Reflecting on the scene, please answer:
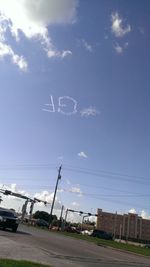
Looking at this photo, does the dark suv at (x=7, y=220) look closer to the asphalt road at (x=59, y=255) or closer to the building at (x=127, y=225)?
the asphalt road at (x=59, y=255)

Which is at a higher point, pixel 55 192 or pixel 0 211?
pixel 55 192

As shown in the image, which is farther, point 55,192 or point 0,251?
point 55,192

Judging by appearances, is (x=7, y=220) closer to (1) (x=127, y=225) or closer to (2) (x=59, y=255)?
(2) (x=59, y=255)

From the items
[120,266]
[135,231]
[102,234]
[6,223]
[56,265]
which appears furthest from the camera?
[135,231]

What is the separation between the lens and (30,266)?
10578 mm

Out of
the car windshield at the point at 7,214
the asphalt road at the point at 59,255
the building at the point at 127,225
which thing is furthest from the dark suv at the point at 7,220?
the building at the point at 127,225

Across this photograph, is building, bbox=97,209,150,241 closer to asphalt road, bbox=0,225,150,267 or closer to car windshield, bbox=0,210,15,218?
car windshield, bbox=0,210,15,218

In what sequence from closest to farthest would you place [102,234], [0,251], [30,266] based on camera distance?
[30,266] → [0,251] → [102,234]

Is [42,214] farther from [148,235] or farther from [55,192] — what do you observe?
[55,192]

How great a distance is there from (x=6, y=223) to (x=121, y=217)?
5497 inches

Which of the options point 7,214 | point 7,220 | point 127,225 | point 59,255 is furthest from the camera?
point 127,225

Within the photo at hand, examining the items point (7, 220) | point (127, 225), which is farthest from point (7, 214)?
point (127, 225)

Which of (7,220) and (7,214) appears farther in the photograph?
(7,214)

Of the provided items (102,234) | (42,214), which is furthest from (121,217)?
(102,234)
